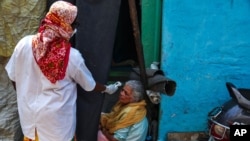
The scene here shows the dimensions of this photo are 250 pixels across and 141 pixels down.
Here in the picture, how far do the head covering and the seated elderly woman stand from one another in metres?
0.93

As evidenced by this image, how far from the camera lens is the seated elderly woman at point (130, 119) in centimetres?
364

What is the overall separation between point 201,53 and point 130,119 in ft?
3.04

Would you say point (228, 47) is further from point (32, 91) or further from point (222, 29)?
point (32, 91)

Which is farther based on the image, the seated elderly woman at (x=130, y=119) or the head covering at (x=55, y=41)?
the seated elderly woman at (x=130, y=119)

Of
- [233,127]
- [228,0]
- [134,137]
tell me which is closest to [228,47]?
[228,0]

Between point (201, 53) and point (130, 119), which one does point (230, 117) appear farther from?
point (130, 119)

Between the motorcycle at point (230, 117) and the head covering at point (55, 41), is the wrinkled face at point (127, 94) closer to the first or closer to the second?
the motorcycle at point (230, 117)

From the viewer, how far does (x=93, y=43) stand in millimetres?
3471

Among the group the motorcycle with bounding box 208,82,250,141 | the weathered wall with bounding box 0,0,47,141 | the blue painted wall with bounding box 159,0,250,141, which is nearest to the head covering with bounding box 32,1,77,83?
the weathered wall with bounding box 0,0,47,141

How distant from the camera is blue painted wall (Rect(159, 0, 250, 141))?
372 cm

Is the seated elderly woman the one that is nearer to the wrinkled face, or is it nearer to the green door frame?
the wrinkled face

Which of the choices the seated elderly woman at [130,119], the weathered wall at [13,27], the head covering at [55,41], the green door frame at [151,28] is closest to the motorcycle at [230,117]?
the seated elderly woman at [130,119]

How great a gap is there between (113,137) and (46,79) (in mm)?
1021

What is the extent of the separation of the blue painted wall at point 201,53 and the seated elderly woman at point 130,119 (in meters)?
0.37
